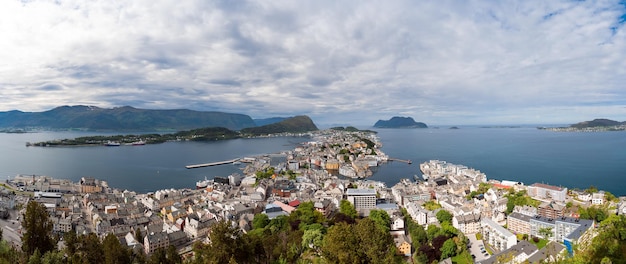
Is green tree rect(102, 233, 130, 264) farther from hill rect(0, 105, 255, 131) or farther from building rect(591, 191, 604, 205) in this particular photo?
hill rect(0, 105, 255, 131)

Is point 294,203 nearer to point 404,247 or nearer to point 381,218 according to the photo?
point 381,218

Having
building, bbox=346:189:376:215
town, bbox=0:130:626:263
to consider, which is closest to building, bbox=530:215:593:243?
town, bbox=0:130:626:263

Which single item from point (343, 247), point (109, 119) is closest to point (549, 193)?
point (343, 247)

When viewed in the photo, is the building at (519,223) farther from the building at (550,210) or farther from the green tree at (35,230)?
the green tree at (35,230)

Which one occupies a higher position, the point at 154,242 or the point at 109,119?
the point at 109,119

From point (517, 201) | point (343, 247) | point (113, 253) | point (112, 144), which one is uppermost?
point (343, 247)

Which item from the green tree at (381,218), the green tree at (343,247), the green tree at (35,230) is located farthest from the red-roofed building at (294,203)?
the green tree at (343,247)

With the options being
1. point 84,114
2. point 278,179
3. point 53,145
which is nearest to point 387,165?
point 278,179

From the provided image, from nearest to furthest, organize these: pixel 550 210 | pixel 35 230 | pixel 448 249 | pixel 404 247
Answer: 1. pixel 35 230
2. pixel 448 249
3. pixel 404 247
4. pixel 550 210
